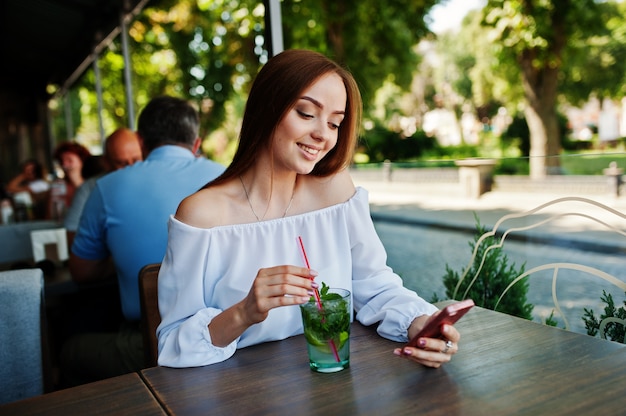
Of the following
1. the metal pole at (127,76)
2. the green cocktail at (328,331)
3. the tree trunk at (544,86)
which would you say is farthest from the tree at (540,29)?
the green cocktail at (328,331)

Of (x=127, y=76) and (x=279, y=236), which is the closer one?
(x=279, y=236)

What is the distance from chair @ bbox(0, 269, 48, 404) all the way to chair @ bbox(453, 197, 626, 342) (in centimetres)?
133

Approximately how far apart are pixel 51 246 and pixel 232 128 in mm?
32102

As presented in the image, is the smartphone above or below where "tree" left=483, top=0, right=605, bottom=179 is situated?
below

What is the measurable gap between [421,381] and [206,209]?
25.0 inches

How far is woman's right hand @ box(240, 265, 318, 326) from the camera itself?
3.45 ft

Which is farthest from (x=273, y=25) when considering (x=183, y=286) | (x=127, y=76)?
(x=127, y=76)

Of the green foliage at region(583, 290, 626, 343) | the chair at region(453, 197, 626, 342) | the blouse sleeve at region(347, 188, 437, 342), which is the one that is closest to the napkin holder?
the blouse sleeve at region(347, 188, 437, 342)

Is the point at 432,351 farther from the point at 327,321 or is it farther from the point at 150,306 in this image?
the point at 150,306

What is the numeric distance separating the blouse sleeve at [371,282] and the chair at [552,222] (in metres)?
0.47

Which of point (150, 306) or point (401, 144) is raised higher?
point (401, 144)

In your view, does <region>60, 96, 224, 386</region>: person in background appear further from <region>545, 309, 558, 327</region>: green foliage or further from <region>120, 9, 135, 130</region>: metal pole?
<region>120, 9, 135, 130</region>: metal pole

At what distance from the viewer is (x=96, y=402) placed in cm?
98

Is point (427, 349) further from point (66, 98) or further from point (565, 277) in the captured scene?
point (66, 98)
